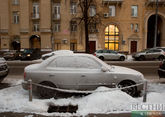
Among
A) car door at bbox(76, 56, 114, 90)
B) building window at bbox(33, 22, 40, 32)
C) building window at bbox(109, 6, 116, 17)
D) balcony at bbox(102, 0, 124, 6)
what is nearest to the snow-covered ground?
car door at bbox(76, 56, 114, 90)

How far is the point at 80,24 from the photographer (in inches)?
1091

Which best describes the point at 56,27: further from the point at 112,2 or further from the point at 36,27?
the point at 112,2

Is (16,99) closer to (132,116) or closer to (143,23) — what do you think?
(132,116)

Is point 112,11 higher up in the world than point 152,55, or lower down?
higher up

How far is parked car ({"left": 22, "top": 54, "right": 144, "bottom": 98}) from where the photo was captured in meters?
5.27

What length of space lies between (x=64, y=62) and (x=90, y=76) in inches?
45.1

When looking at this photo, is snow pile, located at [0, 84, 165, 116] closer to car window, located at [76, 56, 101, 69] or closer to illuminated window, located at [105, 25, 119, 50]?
car window, located at [76, 56, 101, 69]

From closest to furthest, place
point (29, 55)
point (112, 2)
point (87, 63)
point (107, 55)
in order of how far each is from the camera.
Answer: point (87, 63) → point (107, 55) → point (29, 55) → point (112, 2)

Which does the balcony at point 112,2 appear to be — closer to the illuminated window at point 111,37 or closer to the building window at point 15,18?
the illuminated window at point 111,37

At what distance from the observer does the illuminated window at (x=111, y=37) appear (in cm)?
2841

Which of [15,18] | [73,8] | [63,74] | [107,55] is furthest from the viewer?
[15,18]

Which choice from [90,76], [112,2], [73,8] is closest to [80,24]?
[73,8]

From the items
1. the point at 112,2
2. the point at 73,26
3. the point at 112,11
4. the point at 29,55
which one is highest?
the point at 112,2

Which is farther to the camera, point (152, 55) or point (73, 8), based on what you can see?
point (73, 8)
